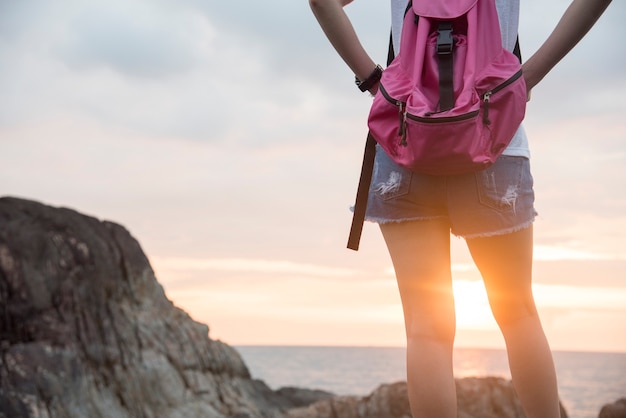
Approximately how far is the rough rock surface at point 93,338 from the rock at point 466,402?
1.88 m

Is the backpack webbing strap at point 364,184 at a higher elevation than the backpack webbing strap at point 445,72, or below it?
below

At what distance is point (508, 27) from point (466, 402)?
6627 mm

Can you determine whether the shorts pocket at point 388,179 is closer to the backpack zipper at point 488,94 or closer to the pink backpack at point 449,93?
the pink backpack at point 449,93

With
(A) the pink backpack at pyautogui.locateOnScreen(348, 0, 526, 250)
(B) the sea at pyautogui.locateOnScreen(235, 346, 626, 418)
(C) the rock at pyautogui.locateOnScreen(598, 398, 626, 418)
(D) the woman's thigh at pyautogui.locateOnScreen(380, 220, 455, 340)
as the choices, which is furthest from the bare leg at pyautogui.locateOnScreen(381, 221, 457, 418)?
(B) the sea at pyautogui.locateOnScreen(235, 346, 626, 418)

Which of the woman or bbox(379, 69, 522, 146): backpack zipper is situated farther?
the woman

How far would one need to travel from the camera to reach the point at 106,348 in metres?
9.42

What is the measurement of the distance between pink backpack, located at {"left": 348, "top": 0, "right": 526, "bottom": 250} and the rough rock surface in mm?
7415

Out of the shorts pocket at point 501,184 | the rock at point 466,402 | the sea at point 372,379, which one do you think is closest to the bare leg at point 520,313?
the shorts pocket at point 501,184

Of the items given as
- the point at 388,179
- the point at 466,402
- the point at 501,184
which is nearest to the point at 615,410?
the point at 466,402

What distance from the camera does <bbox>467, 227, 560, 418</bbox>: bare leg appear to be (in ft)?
8.28

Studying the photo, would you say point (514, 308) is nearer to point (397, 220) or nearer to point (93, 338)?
point (397, 220)

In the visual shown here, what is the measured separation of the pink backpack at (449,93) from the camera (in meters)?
2.35

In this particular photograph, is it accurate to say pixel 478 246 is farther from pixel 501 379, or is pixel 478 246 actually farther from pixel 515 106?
pixel 501 379

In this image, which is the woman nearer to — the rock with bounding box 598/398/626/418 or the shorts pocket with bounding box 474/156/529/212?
the shorts pocket with bounding box 474/156/529/212
